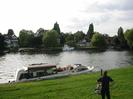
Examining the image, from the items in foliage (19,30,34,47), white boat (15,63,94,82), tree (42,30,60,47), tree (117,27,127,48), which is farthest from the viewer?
foliage (19,30,34,47)

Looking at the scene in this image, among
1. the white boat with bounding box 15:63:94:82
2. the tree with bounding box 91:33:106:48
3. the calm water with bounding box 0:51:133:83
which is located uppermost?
the tree with bounding box 91:33:106:48

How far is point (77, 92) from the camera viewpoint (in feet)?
83.0

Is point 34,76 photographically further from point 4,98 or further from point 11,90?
point 4,98

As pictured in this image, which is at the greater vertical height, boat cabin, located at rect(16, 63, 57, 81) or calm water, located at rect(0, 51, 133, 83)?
boat cabin, located at rect(16, 63, 57, 81)

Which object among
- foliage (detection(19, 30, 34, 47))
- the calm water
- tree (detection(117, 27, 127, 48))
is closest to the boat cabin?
the calm water

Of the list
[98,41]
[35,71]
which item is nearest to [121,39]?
[98,41]

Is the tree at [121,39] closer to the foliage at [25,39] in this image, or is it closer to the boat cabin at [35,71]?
the foliage at [25,39]

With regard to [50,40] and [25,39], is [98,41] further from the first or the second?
[25,39]

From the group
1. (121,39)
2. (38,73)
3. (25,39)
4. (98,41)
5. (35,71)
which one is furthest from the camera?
(25,39)

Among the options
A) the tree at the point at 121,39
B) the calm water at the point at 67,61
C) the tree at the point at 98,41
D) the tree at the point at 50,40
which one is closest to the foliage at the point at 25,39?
the tree at the point at 50,40

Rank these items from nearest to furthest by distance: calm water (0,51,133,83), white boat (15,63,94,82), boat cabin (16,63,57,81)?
white boat (15,63,94,82) → boat cabin (16,63,57,81) → calm water (0,51,133,83)

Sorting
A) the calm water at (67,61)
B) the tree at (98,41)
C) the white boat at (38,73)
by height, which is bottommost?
the calm water at (67,61)

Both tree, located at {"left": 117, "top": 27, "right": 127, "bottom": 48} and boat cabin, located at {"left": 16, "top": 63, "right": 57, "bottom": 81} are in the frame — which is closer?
boat cabin, located at {"left": 16, "top": 63, "right": 57, "bottom": 81}

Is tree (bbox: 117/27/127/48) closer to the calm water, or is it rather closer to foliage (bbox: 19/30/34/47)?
foliage (bbox: 19/30/34/47)
